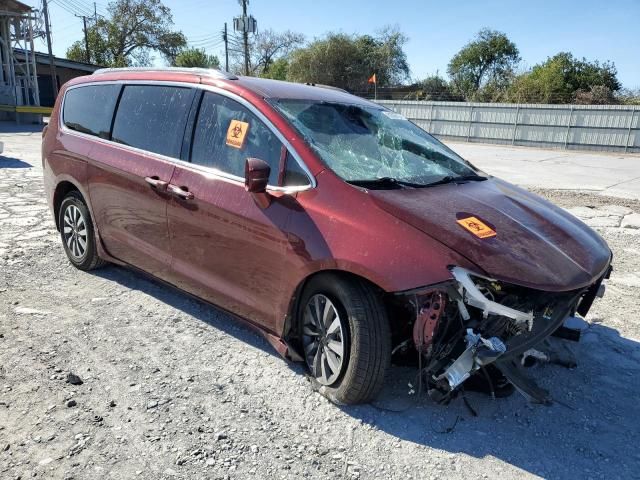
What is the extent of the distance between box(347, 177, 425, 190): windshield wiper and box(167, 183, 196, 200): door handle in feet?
3.75

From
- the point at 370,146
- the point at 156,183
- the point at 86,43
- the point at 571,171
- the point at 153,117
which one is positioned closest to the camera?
the point at 370,146

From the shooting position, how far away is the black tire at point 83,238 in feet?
14.9

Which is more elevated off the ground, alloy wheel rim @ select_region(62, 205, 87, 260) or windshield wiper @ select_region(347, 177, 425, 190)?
windshield wiper @ select_region(347, 177, 425, 190)

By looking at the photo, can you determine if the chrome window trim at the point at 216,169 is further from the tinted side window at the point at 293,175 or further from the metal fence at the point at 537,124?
the metal fence at the point at 537,124

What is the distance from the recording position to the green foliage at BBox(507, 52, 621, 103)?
3219 cm

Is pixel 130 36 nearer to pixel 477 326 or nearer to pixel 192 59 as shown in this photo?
pixel 192 59

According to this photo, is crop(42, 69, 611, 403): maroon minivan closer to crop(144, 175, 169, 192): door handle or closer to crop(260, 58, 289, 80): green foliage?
crop(144, 175, 169, 192): door handle

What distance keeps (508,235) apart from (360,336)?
96 cm

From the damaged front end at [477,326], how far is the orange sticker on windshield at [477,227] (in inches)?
10.2

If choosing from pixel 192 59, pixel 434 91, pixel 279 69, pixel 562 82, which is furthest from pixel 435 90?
pixel 192 59

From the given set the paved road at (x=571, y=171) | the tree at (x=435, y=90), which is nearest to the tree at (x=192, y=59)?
the tree at (x=435, y=90)

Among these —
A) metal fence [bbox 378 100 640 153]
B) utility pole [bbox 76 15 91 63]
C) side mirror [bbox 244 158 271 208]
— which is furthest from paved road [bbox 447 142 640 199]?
utility pole [bbox 76 15 91 63]

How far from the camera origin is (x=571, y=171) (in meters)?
14.6

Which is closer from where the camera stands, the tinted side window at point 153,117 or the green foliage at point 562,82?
the tinted side window at point 153,117
